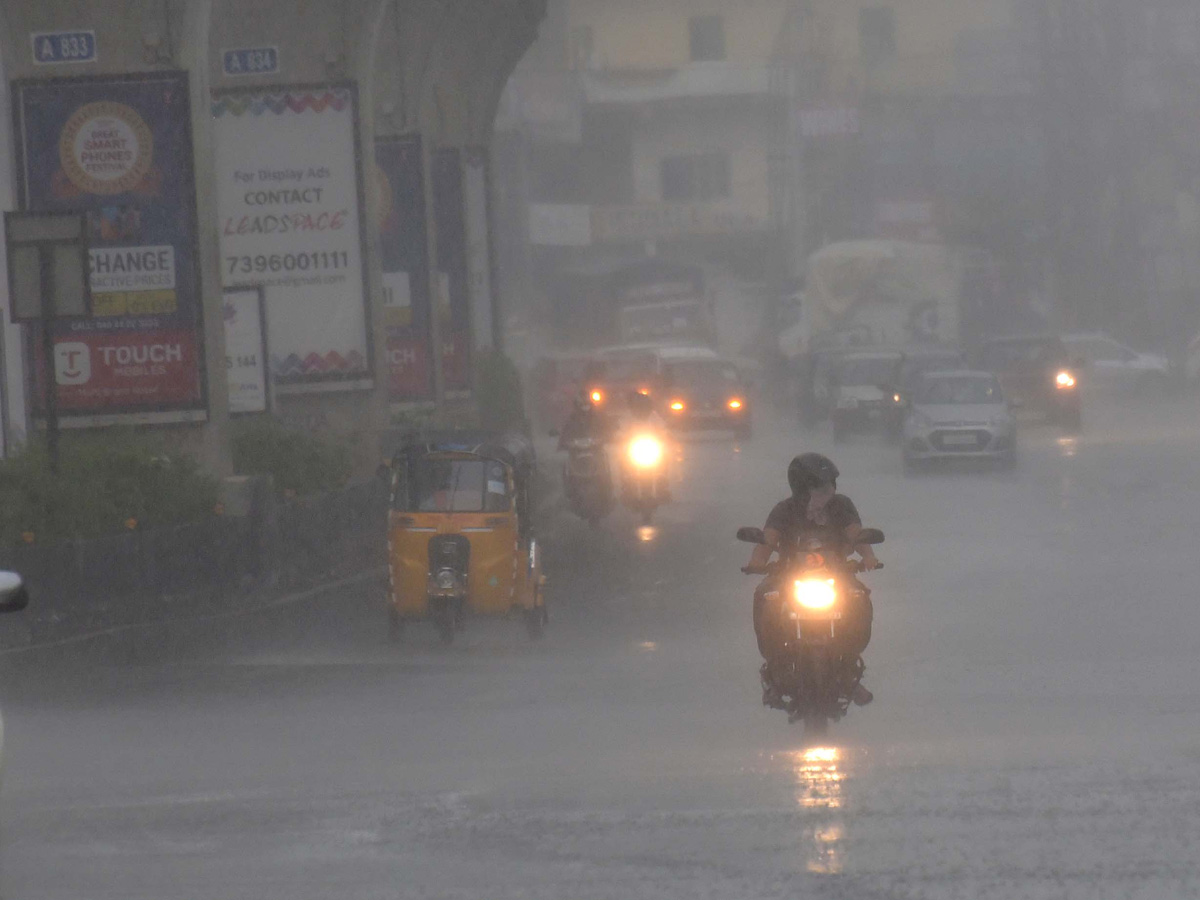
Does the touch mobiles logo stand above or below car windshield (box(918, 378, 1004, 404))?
above

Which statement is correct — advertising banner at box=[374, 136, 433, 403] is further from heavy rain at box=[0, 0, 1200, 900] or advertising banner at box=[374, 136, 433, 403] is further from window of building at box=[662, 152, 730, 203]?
window of building at box=[662, 152, 730, 203]

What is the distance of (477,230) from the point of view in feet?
134

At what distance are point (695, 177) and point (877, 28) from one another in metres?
15.0

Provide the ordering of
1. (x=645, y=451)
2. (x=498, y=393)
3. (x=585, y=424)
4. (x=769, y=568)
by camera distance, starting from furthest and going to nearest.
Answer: (x=498, y=393) < (x=645, y=451) < (x=585, y=424) < (x=769, y=568)

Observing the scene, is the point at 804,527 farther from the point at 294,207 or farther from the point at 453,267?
the point at 453,267

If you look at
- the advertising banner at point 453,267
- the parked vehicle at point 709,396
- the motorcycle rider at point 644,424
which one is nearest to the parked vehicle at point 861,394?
the parked vehicle at point 709,396

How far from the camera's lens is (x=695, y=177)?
260 feet

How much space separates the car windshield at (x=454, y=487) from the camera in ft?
53.6

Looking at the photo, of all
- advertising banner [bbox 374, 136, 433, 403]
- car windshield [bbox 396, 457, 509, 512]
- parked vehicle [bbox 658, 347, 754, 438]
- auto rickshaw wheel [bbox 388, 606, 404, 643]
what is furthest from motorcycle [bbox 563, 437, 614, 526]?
parked vehicle [bbox 658, 347, 754, 438]

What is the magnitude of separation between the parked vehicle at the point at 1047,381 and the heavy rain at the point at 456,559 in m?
0.10

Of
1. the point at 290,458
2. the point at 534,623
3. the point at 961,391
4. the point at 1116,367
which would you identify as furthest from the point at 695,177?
the point at 534,623

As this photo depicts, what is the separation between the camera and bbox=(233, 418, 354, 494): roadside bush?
20953 millimetres

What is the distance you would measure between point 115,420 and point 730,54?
7202 cm

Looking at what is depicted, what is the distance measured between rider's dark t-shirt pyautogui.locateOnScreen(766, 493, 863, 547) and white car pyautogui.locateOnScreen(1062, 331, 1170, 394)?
1755 inches
